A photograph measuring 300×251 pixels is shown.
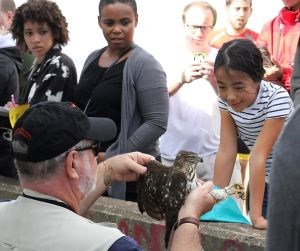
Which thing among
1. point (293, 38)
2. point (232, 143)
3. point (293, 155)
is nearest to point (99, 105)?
point (232, 143)

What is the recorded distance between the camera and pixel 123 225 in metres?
4.30

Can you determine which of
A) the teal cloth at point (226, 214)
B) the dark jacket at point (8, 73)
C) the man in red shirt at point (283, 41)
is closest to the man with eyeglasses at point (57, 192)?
the teal cloth at point (226, 214)

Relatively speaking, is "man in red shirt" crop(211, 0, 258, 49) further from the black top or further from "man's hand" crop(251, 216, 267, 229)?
"man's hand" crop(251, 216, 267, 229)

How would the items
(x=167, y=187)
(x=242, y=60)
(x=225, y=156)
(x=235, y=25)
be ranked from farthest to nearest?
(x=235, y=25) < (x=225, y=156) < (x=242, y=60) < (x=167, y=187)

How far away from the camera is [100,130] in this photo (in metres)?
2.72

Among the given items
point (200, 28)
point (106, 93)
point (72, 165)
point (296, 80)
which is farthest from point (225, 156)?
point (72, 165)

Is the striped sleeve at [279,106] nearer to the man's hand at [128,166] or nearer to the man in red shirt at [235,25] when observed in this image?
the man's hand at [128,166]

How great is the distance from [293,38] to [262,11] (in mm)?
641

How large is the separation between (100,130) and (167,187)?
336 mm

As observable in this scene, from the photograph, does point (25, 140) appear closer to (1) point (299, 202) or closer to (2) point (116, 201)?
(1) point (299, 202)

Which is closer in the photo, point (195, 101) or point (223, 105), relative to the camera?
point (223, 105)

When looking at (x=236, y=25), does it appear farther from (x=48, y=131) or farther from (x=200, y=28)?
(x=48, y=131)

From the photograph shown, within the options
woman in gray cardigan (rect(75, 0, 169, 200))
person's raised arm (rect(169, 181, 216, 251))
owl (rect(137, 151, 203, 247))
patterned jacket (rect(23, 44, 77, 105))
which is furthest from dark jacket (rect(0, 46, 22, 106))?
person's raised arm (rect(169, 181, 216, 251))

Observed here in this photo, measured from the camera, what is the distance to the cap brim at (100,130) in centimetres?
260
